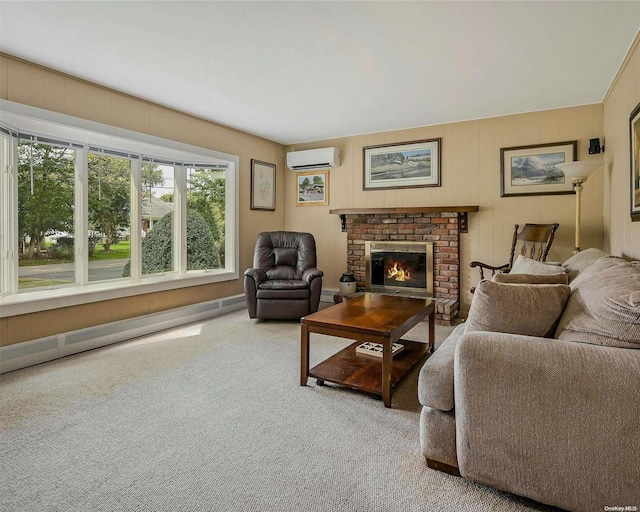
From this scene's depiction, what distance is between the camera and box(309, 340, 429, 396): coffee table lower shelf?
95.7 inches

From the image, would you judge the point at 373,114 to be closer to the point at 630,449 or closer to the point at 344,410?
the point at 344,410

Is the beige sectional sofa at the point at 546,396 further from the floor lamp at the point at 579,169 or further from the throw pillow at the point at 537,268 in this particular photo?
the floor lamp at the point at 579,169

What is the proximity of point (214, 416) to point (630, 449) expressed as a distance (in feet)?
6.39

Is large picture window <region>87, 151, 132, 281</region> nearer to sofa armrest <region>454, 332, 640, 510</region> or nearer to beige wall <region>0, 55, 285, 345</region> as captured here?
beige wall <region>0, 55, 285, 345</region>

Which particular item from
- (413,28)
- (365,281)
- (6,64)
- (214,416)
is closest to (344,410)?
(214,416)

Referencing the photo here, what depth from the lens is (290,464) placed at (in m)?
1.74

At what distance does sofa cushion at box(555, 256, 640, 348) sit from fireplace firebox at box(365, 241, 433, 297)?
311 centimetres

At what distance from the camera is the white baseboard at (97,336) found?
2.96 m

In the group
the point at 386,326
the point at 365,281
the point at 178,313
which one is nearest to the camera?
the point at 386,326

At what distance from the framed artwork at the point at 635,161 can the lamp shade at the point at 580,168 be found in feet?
1.94

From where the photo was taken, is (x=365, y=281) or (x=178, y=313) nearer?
(x=178, y=313)

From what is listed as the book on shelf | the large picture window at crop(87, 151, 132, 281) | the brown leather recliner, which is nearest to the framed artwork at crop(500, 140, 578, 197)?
the brown leather recliner

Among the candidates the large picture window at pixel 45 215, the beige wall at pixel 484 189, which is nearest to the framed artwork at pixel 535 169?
the beige wall at pixel 484 189

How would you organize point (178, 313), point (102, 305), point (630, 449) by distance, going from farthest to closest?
point (178, 313), point (102, 305), point (630, 449)
